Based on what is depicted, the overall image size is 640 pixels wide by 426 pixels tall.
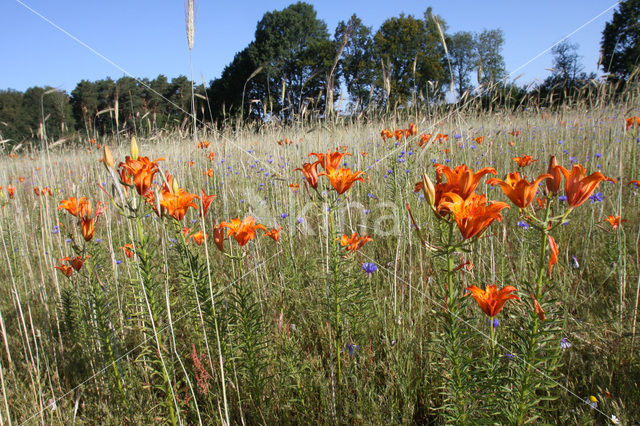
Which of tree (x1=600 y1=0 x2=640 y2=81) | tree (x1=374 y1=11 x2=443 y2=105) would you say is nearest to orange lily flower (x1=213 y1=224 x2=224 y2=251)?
tree (x1=600 y1=0 x2=640 y2=81)

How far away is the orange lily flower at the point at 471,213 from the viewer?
2.53 feet

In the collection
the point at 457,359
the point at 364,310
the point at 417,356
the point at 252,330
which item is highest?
the point at 457,359

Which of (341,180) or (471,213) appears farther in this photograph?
(341,180)

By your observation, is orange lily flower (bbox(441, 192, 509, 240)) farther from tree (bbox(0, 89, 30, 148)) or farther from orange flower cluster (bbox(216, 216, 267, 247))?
tree (bbox(0, 89, 30, 148))

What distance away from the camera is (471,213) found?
2.63 ft

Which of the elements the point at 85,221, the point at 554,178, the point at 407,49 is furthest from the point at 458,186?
the point at 407,49

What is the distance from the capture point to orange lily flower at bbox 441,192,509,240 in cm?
77

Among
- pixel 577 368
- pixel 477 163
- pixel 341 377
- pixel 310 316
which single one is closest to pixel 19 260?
pixel 310 316

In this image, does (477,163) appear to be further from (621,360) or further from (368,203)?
(621,360)

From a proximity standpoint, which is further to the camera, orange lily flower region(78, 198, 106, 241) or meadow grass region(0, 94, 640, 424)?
orange lily flower region(78, 198, 106, 241)

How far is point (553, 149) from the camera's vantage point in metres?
4.11

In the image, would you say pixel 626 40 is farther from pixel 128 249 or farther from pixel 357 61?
pixel 128 249

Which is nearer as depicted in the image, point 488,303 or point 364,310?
point 488,303

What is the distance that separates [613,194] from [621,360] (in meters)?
2.04
